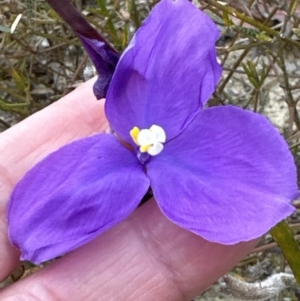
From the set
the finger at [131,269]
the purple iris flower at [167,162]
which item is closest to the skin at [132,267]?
the finger at [131,269]

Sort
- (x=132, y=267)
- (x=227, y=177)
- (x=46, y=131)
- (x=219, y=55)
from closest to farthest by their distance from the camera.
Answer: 1. (x=227, y=177)
2. (x=132, y=267)
3. (x=46, y=131)
4. (x=219, y=55)

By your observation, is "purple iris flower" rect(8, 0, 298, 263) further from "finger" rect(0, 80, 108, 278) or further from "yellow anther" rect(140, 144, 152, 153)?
"finger" rect(0, 80, 108, 278)

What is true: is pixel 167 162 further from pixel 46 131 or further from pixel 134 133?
pixel 46 131

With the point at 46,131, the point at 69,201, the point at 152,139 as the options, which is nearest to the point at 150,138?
the point at 152,139

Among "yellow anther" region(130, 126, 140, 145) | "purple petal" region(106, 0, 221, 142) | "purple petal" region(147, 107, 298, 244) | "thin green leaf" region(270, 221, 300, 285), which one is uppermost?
"purple petal" region(106, 0, 221, 142)

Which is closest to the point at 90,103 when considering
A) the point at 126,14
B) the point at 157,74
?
the point at 126,14

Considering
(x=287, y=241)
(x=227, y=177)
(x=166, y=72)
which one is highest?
(x=166, y=72)

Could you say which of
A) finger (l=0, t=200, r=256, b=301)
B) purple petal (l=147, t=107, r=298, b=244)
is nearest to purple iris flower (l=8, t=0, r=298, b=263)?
purple petal (l=147, t=107, r=298, b=244)

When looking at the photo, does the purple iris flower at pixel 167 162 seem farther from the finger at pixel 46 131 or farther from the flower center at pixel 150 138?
the finger at pixel 46 131
